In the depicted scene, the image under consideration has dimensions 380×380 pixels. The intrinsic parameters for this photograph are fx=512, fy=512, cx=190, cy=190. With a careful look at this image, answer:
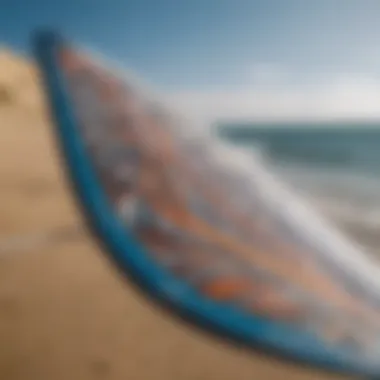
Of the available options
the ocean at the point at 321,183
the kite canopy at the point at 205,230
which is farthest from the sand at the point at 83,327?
the ocean at the point at 321,183

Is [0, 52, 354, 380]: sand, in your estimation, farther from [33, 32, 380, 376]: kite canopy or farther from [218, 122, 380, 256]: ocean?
[218, 122, 380, 256]: ocean

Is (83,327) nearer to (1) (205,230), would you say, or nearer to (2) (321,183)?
(1) (205,230)

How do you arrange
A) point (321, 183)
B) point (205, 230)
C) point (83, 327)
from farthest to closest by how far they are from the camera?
point (321, 183) → point (205, 230) → point (83, 327)

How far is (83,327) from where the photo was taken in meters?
1.37

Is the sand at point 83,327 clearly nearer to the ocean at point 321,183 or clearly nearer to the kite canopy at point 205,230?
the kite canopy at point 205,230

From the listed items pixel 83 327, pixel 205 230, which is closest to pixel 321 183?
pixel 205 230

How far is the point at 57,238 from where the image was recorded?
156 cm

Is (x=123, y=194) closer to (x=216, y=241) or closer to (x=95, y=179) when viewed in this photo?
(x=95, y=179)

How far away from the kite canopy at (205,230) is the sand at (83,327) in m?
0.05

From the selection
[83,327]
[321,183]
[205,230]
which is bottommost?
[83,327]

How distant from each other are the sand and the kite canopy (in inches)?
2.0

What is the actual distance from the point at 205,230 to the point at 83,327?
429mm

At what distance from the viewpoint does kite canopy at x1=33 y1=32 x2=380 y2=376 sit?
1.39 metres

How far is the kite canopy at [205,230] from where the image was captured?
1391 mm
